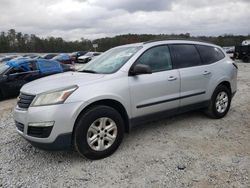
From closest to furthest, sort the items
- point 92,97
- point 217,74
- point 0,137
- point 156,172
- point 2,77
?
1. point 156,172
2. point 92,97
3. point 0,137
4. point 217,74
5. point 2,77

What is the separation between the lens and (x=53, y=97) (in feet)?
12.2

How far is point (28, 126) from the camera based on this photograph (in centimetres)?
377

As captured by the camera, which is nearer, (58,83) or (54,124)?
(54,124)

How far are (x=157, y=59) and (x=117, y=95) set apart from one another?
1.12 m

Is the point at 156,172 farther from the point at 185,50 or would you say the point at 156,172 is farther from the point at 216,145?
the point at 185,50

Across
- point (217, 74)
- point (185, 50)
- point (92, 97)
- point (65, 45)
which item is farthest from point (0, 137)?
point (65, 45)

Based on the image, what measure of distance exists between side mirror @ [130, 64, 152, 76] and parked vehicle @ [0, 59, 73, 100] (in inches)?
279

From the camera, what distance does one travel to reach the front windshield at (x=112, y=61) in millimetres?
4475

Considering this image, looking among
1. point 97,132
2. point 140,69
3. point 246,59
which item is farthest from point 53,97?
point 246,59

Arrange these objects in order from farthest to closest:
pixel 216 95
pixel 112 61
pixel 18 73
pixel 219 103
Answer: pixel 18 73 < pixel 219 103 < pixel 216 95 < pixel 112 61

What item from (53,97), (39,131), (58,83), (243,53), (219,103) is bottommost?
(243,53)

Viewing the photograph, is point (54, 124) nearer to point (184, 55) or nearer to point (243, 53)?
point (184, 55)

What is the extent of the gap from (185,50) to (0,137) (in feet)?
12.5

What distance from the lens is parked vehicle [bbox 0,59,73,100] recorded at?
9969 millimetres
